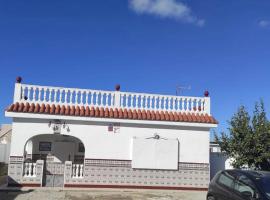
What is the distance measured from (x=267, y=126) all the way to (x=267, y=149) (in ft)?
3.39

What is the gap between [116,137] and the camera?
1877 cm

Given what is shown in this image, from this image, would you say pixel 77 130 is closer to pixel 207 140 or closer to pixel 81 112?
pixel 81 112

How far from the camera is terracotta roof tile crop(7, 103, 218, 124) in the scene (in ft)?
59.3

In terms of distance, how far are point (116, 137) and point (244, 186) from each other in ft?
30.5

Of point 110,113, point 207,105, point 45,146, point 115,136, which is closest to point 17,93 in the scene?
point 110,113

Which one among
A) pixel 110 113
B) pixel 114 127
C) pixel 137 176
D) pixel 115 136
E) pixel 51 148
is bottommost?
pixel 137 176

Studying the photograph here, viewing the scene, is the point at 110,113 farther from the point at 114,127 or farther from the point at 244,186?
the point at 244,186

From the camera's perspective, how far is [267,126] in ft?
59.3

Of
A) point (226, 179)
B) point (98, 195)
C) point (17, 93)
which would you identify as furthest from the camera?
point (17, 93)

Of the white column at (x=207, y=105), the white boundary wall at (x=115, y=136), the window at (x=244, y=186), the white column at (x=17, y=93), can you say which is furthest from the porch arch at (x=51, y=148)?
the window at (x=244, y=186)

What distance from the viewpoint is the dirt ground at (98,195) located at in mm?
15516

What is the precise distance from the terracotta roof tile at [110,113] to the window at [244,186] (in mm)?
8749

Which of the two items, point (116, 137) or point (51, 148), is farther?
point (51, 148)

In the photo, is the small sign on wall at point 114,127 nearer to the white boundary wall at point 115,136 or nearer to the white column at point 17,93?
the white boundary wall at point 115,136
